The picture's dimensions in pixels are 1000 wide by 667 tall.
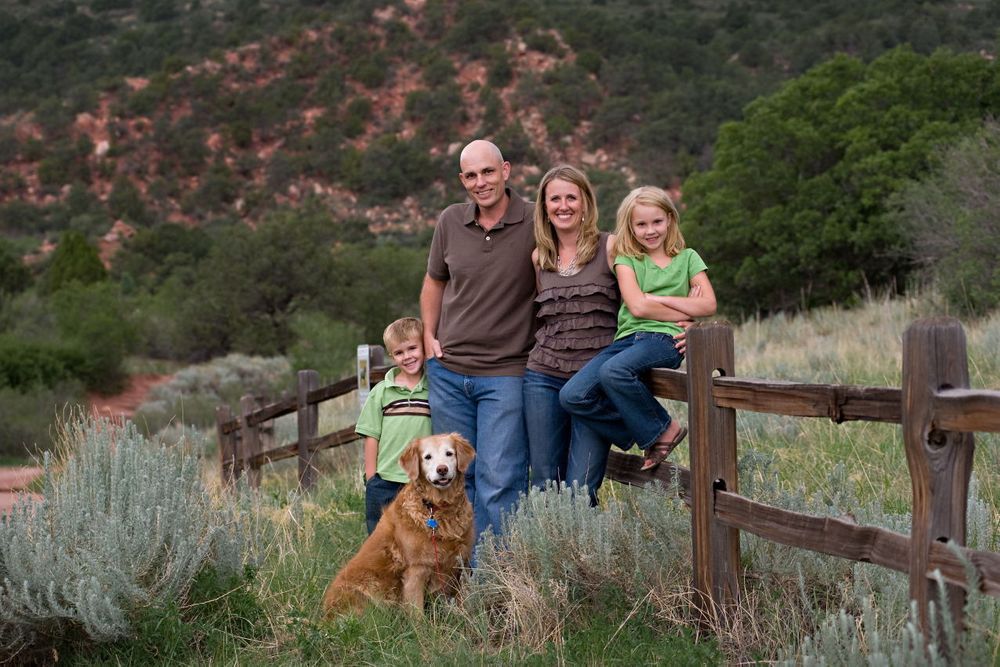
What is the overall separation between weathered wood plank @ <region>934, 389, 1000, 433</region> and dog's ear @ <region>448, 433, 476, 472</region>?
2.60 metres

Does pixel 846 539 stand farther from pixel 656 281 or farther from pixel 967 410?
pixel 656 281

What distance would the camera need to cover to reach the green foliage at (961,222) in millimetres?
14695

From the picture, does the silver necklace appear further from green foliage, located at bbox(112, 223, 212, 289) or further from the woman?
green foliage, located at bbox(112, 223, 212, 289)

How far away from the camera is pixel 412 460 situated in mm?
5391

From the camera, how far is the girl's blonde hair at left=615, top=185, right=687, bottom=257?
5090mm

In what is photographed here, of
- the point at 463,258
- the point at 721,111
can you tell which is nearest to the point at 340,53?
the point at 721,111

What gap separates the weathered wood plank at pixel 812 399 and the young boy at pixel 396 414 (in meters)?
2.00

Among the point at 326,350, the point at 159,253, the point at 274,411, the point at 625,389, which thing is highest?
the point at 625,389

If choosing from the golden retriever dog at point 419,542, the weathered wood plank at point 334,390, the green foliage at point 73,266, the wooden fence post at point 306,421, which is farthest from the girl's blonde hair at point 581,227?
the green foliage at point 73,266

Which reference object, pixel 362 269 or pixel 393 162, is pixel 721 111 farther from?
pixel 362 269

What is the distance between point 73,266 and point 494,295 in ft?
129

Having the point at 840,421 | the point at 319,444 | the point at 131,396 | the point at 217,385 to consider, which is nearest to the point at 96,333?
the point at 131,396

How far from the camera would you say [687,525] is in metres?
5.15

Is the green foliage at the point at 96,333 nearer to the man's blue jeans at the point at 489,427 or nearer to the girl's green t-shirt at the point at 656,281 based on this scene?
the man's blue jeans at the point at 489,427
